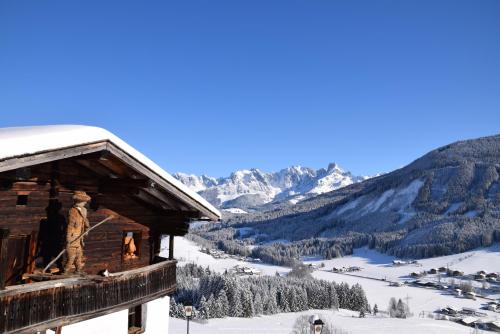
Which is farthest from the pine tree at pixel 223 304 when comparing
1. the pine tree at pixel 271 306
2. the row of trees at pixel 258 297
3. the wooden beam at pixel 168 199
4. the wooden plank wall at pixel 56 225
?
the wooden beam at pixel 168 199

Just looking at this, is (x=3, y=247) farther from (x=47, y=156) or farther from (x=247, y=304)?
(x=247, y=304)

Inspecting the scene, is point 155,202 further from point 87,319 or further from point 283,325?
point 283,325

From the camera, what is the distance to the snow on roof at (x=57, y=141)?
213 inches

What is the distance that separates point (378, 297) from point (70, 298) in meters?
106

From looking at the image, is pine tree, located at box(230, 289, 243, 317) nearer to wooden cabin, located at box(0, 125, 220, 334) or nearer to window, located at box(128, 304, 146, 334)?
wooden cabin, located at box(0, 125, 220, 334)

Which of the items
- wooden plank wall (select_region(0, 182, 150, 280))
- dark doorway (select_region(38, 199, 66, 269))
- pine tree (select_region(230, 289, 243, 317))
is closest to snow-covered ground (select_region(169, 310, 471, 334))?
pine tree (select_region(230, 289, 243, 317))

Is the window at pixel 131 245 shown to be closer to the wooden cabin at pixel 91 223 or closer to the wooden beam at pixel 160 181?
the wooden cabin at pixel 91 223

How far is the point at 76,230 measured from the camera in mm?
7133

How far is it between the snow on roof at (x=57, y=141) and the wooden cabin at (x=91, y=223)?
1cm

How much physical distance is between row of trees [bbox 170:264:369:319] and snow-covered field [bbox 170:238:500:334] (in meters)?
3.14

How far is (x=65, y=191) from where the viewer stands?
7770 mm

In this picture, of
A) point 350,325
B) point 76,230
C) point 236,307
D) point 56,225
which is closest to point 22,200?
point 56,225

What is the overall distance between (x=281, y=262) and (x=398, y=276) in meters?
50.4

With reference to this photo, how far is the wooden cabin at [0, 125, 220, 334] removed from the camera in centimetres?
617
